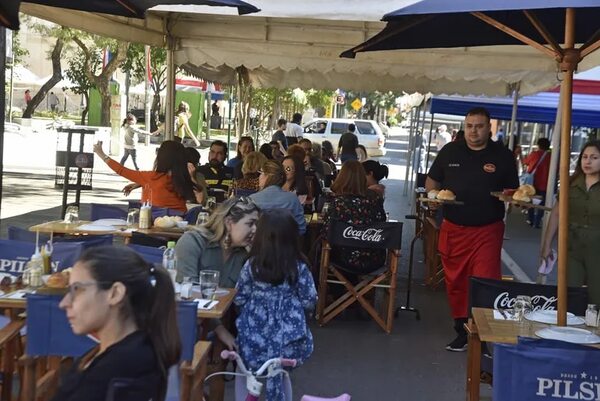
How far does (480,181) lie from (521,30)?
1.44 metres

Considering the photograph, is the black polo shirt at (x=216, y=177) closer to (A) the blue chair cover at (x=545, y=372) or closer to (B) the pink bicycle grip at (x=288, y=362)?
(B) the pink bicycle grip at (x=288, y=362)

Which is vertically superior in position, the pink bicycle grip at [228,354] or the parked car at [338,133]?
the parked car at [338,133]

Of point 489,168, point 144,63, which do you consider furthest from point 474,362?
point 144,63

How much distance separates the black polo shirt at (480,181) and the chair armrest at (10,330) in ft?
12.0

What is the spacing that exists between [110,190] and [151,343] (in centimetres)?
1720

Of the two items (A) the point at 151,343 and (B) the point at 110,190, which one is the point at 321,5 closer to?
(A) the point at 151,343

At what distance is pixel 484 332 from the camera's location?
447cm

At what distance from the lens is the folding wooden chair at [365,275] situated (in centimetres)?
779

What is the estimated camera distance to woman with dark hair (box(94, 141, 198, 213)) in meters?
8.21

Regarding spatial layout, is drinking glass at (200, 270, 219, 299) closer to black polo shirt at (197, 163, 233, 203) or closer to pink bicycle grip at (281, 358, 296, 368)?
pink bicycle grip at (281, 358, 296, 368)

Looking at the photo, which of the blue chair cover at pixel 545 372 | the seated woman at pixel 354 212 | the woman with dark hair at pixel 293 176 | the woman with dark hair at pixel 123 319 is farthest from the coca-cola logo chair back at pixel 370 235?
the woman with dark hair at pixel 123 319

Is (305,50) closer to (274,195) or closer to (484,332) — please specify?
(274,195)

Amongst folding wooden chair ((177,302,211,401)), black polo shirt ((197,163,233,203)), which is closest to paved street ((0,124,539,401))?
folding wooden chair ((177,302,211,401))

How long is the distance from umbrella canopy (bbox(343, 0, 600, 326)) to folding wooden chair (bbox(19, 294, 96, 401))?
211 centimetres
